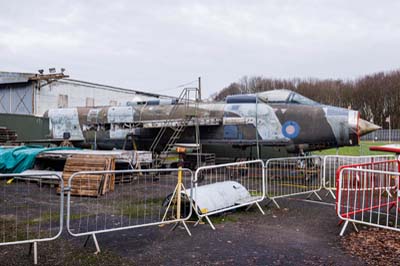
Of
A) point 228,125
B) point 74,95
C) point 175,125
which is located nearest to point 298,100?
point 228,125

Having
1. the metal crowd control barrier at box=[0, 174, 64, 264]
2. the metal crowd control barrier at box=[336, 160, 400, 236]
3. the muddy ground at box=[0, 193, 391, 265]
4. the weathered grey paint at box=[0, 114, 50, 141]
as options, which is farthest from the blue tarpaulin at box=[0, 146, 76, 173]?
the metal crowd control barrier at box=[336, 160, 400, 236]

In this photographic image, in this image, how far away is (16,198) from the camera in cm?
895

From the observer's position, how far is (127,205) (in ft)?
25.9

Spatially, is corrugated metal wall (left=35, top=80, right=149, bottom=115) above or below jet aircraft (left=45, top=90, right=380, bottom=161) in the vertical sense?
above

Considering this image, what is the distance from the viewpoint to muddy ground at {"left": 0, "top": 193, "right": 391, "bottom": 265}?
4.45 metres

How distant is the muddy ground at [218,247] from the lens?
4445 millimetres

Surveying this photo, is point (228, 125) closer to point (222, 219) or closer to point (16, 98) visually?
point (222, 219)

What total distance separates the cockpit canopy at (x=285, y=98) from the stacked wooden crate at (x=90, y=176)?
6.30 m

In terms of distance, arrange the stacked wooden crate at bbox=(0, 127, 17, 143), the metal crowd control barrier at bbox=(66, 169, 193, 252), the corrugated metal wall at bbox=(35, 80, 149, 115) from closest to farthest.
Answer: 1. the metal crowd control barrier at bbox=(66, 169, 193, 252)
2. the stacked wooden crate at bbox=(0, 127, 17, 143)
3. the corrugated metal wall at bbox=(35, 80, 149, 115)

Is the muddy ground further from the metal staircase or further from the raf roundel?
the metal staircase

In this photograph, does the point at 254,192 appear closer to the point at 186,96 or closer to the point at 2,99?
the point at 186,96

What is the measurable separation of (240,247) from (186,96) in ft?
34.9

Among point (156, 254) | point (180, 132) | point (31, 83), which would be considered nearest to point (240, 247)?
point (156, 254)

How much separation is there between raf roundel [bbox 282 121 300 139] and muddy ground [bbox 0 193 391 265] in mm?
6143
